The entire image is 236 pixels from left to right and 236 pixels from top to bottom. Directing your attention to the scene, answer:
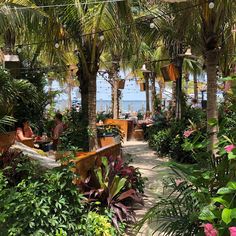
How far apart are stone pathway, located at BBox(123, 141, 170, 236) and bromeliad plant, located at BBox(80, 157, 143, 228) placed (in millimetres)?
260

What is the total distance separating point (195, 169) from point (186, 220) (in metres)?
0.44

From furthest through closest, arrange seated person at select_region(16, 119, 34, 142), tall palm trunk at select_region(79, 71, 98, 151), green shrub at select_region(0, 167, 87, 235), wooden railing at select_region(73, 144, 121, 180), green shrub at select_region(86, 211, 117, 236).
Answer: seated person at select_region(16, 119, 34, 142), tall palm trunk at select_region(79, 71, 98, 151), wooden railing at select_region(73, 144, 121, 180), green shrub at select_region(86, 211, 117, 236), green shrub at select_region(0, 167, 87, 235)

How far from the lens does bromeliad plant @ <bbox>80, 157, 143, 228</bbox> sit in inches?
206

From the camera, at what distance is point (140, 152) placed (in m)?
12.9

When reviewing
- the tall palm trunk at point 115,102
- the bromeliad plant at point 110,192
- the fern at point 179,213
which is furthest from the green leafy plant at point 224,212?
the tall palm trunk at point 115,102

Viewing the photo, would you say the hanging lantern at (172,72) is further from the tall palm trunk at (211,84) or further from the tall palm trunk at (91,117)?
the tall palm trunk at (211,84)

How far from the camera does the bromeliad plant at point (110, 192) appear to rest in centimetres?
522

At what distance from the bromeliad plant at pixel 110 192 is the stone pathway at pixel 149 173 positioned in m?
0.26

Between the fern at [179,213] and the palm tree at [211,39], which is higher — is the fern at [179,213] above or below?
below

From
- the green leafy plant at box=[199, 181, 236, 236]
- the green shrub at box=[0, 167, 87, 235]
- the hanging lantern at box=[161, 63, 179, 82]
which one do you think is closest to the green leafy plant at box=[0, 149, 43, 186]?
the green shrub at box=[0, 167, 87, 235]

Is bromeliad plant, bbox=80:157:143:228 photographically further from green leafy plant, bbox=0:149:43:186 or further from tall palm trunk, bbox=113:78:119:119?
tall palm trunk, bbox=113:78:119:119

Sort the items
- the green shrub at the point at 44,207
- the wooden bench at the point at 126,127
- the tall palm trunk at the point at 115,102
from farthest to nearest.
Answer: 1. the tall palm trunk at the point at 115,102
2. the wooden bench at the point at 126,127
3. the green shrub at the point at 44,207

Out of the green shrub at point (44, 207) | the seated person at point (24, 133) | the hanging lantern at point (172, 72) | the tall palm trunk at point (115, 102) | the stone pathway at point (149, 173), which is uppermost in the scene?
the hanging lantern at point (172, 72)

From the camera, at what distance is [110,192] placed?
17.5 ft
